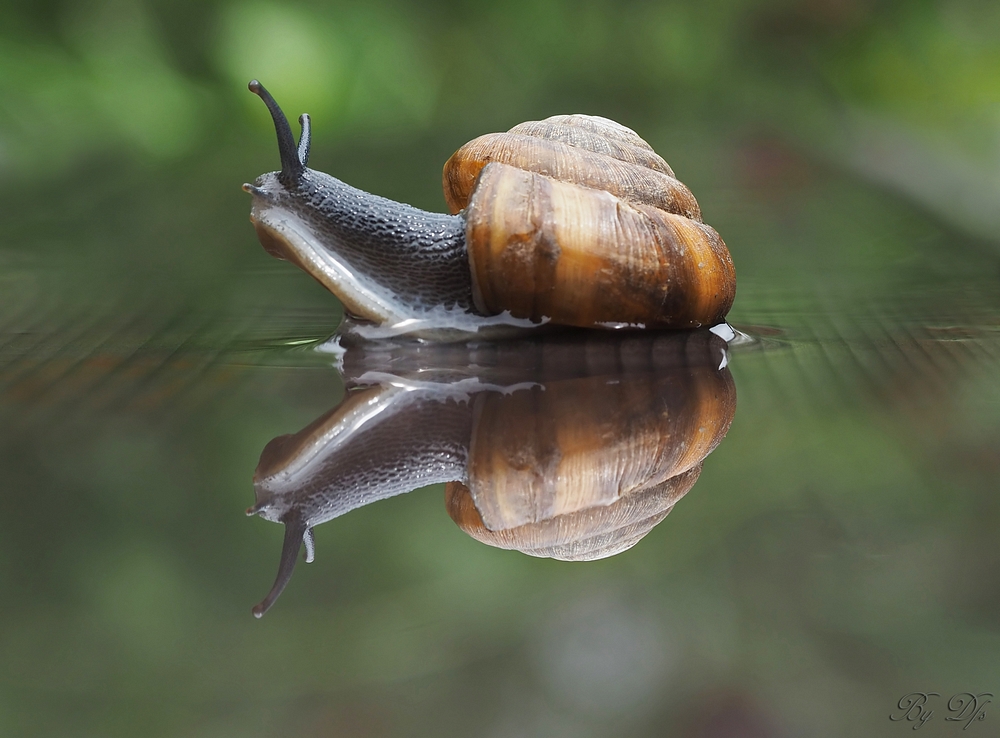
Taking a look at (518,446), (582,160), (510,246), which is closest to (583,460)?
(518,446)

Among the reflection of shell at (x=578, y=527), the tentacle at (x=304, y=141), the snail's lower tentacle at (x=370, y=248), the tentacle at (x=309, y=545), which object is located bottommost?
the snail's lower tentacle at (x=370, y=248)

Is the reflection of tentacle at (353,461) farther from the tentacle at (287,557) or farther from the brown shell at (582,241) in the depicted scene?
the brown shell at (582,241)

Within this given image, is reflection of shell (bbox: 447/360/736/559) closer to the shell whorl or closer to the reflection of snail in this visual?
the reflection of snail

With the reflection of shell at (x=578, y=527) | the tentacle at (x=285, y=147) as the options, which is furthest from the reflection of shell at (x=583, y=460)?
the tentacle at (x=285, y=147)

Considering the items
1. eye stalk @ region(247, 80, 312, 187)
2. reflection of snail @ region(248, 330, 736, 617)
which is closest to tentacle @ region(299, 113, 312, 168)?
eye stalk @ region(247, 80, 312, 187)

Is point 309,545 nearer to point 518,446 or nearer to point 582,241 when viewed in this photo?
point 518,446

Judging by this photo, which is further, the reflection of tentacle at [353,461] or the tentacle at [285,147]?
the tentacle at [285,147]
